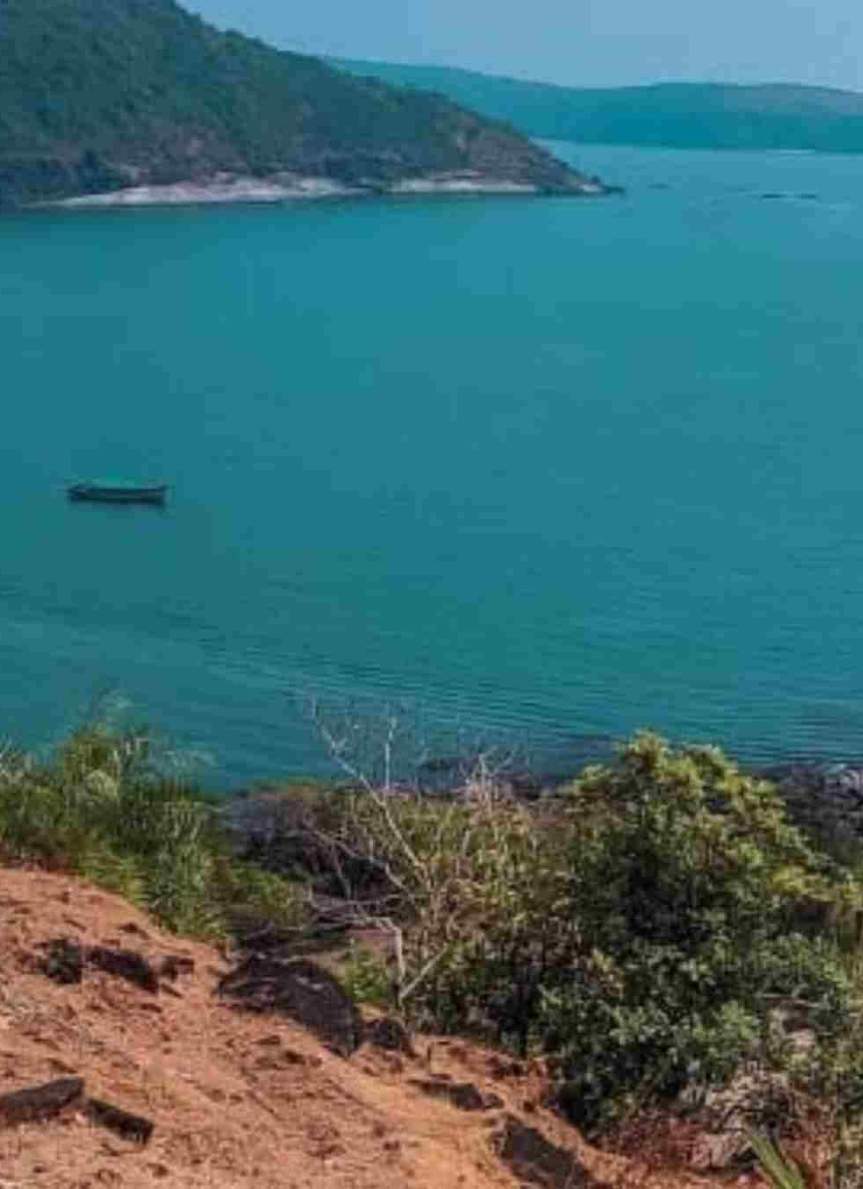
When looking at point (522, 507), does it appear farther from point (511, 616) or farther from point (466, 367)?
point (466, 367)

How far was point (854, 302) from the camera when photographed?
3733 inches

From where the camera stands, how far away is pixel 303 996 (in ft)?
24.7

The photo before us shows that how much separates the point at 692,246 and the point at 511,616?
288ft

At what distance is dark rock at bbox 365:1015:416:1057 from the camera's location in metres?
7.49

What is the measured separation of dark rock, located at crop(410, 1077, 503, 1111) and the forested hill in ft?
441

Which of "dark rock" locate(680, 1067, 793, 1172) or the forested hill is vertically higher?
the forested hill

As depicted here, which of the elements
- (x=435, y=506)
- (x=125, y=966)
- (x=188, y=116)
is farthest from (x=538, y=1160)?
(x=188, y=116)

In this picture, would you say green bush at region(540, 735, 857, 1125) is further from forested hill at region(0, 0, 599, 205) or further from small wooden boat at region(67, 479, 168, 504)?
forested hill at region(0, 0, 599, 205)

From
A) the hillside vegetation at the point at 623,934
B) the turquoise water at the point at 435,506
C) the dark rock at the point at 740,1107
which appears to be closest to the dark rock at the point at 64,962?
the hillside vegetation at the point at 623,934

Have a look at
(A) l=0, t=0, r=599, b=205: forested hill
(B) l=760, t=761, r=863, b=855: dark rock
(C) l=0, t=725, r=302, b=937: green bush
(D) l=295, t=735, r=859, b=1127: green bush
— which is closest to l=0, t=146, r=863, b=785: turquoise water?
(B) l=760, t=761, r=863, b=855: dark rock

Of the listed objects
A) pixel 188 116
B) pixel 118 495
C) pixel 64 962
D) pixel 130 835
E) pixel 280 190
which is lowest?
pixel 118 495

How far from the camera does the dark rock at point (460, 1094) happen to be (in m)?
7.14

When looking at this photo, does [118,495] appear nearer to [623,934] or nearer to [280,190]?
[623,934]

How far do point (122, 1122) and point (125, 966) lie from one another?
4.73ft
